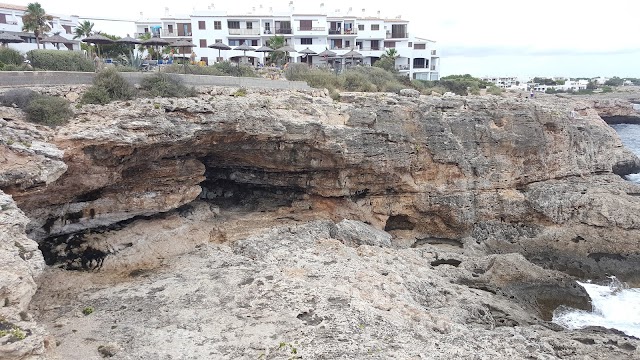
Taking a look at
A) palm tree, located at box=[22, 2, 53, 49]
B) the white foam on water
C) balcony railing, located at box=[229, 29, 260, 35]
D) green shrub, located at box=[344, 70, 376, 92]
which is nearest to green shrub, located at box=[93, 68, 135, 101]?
A: palm tree, located at box=[22, 2, 53, 49]

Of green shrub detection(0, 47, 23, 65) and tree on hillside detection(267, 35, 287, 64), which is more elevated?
tree on hillside detection(267, 35, 287, 64)

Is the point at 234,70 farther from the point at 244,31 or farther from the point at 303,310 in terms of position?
the point at 303,310

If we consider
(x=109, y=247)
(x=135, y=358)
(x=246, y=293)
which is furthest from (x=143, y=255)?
(x=135, y=358)

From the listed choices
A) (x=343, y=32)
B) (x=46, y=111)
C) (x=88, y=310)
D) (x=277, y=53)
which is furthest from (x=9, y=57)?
(x=343, y=32)

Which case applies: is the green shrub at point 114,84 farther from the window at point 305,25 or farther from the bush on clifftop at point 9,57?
the window at point 305,25

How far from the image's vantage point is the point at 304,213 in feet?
86.4

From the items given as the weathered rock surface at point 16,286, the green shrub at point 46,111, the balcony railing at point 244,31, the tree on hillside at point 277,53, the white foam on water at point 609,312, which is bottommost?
the white foam on water at point 609,312

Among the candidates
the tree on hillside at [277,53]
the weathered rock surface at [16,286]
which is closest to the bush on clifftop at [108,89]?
the weathered rock surface at [16,286]

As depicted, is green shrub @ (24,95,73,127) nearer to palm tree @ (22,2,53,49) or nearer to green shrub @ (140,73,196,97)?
green shrub @ (140,73,196,97)

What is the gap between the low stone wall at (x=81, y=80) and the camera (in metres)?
19.9

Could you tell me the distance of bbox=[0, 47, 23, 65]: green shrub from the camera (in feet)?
78.6

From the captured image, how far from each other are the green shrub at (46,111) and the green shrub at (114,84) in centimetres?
283

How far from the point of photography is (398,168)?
26188mm

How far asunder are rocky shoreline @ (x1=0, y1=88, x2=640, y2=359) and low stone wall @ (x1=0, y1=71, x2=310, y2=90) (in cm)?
123
